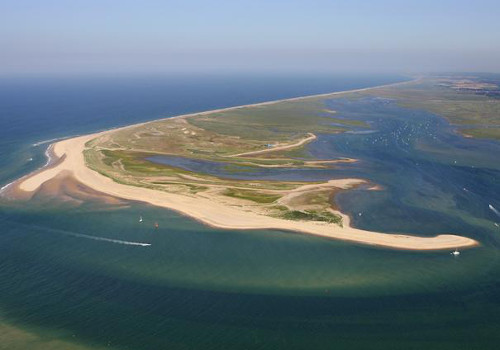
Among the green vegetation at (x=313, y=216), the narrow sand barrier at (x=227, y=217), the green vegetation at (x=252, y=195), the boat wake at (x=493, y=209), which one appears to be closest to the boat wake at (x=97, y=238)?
the narrow sand barrier at (x=227, y=217)

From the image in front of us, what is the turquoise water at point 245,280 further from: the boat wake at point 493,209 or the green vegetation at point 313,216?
the green vegetation at point 313,216

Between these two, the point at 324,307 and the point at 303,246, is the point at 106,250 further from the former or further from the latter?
the point at 324,307

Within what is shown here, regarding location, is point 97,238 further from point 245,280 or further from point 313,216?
point 313,216

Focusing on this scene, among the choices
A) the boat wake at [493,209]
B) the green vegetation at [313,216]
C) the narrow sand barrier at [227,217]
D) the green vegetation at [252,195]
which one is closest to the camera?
the narrow sand barrier at [227,217]

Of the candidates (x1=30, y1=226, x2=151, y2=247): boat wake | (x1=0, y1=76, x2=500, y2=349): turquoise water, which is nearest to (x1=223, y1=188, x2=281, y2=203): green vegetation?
(x1=0, y1=76, x2=500, y2=349): turquoise water

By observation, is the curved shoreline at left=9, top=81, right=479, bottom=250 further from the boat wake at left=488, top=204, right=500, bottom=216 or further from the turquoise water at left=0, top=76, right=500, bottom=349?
the boat wake at left=488, top=204, right=500, bottom=216

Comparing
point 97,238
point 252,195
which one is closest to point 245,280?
point 97,238

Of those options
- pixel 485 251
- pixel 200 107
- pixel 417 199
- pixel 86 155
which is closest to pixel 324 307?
pixel 485 251
